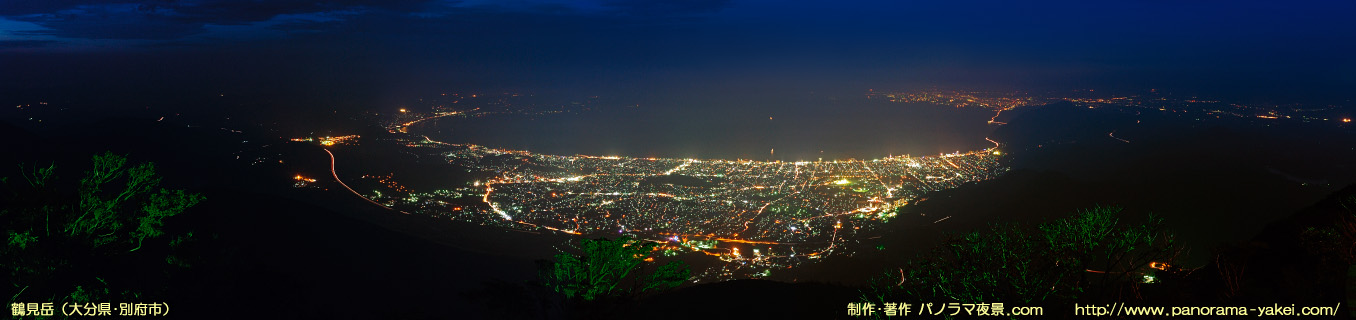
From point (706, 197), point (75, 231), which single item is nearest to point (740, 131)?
point (706, 197)

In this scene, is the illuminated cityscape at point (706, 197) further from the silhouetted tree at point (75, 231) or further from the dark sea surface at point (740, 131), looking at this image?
the silhouetted tree at point (75, 231)

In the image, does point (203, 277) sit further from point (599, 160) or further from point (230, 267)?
point (599, 160)

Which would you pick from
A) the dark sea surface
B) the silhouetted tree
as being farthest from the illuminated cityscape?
the silhouetted tree

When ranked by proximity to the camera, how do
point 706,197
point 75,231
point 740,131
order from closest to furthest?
point 75,231
point 706,197
point 740,131

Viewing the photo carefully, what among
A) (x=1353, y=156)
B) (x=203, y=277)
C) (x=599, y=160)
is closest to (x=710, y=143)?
(x=599, y=160)

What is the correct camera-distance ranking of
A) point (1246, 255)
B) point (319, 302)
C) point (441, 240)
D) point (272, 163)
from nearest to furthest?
point (1246, 255) → point (319, 302) → point (441, 240) → point (272, 163)

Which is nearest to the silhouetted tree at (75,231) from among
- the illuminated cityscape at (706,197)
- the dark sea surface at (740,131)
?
the illuminated cityscape at (706,197)

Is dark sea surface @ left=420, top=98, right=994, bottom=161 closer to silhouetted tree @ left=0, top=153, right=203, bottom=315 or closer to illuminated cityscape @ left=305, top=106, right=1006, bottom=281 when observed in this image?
illuminated cityscape @ left=305, top=106, right=1006, bottom=281

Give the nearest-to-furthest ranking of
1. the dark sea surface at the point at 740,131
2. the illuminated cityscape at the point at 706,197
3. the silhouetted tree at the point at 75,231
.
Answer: the silhouetted tree at the point at 75,231
the illuminated cityscape at the point at 706,197
the dark sea surface at the point at 740,131

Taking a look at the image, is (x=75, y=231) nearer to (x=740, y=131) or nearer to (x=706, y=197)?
(x=706, y=197)
